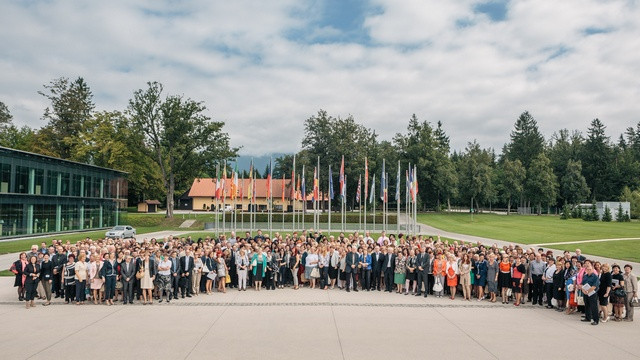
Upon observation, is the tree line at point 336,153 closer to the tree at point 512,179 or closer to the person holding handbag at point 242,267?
the tree at point 512,179

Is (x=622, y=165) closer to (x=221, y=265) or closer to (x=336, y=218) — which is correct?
(x=336, y=218)

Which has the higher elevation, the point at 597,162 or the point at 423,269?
the point at 597,162

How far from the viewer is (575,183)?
8600 cm

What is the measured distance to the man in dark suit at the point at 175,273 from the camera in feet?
49.2

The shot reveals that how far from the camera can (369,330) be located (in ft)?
36.7

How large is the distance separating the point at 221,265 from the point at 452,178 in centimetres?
6692

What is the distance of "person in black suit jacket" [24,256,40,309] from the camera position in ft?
44.9

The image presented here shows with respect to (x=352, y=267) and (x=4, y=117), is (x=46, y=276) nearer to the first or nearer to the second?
(x=352, y=267)

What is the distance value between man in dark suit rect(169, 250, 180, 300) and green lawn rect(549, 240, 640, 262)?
25206 mm

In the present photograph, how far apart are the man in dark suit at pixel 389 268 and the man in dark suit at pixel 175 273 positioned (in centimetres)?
761

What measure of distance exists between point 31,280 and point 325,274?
996cm

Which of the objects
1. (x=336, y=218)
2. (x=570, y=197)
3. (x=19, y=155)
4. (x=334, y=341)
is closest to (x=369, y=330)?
(x=334, y=341)

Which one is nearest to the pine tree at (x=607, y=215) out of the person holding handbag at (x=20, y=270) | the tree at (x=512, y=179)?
the tree at (x=512, y=179)

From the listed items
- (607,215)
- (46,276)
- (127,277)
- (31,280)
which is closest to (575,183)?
(607,215)
